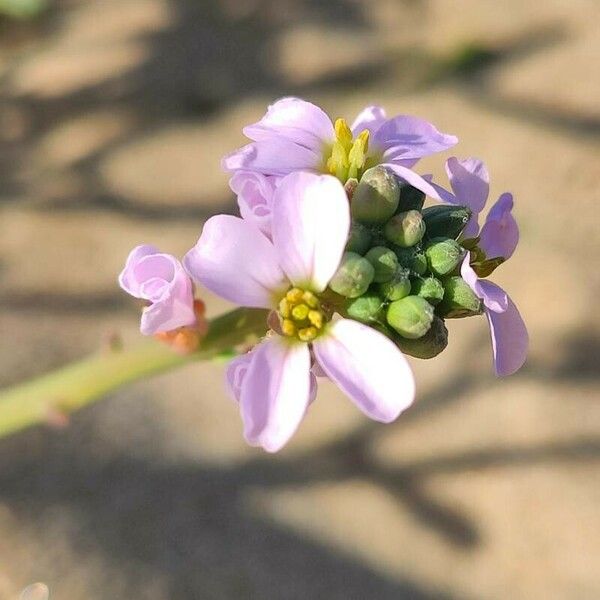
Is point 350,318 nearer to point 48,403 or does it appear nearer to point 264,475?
point 48,403

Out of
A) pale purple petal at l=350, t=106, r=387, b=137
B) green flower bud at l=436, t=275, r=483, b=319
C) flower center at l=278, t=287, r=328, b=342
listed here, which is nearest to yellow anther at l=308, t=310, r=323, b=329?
flower center at l=278, t=287, r=328, b=342

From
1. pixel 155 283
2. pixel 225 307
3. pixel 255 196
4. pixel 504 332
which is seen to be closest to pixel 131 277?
pixel 155 283

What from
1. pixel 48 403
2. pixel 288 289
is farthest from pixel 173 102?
pixel 288 289

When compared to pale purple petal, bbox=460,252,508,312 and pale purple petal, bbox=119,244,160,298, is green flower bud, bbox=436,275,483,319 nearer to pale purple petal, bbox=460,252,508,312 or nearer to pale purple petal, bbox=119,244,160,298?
pale purple petal, bbox=460,252,508,312

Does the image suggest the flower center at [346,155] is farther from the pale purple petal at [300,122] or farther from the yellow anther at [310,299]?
the yellow anther at [310,299]

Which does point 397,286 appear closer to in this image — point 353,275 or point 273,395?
point 353,275

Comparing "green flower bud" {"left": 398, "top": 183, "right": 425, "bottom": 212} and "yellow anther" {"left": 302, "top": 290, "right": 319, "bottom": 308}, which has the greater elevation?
"green flower bud" {"left": 398, "top": 183, "right": 425, "bottom": 212}
